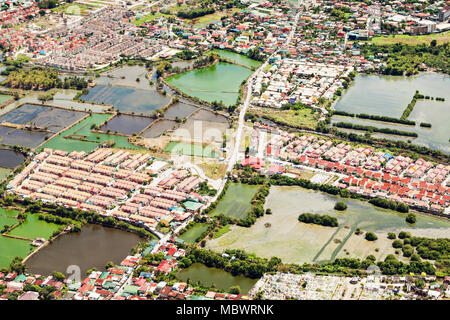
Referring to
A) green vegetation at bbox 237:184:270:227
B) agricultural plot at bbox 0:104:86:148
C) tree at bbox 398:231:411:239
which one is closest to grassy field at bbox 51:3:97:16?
agricultural plot at bbox 0:104:86:148

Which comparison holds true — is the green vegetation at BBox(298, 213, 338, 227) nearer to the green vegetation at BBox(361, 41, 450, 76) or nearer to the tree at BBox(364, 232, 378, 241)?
the tree at BBox(364, 232, 378, 241)

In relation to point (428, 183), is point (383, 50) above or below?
above

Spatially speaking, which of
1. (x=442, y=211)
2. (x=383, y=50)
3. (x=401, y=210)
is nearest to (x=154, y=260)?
(x=401, y=210)

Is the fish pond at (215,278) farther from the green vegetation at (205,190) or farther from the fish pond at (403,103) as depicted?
the fish pond at (403,103)

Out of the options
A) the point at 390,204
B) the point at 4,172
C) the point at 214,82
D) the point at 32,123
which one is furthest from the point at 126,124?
the point at 390,204

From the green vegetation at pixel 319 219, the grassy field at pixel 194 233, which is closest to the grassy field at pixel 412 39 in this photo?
the green vegetation at pixel 319 219
